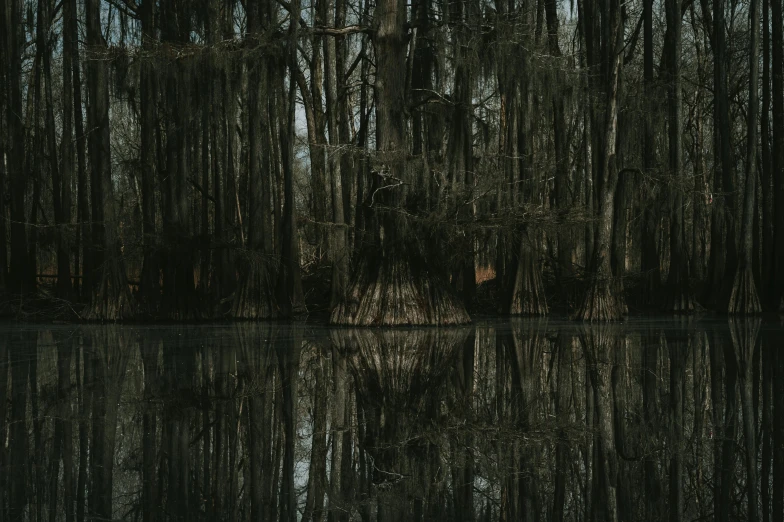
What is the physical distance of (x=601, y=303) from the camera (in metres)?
14.5

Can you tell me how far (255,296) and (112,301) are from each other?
6.82 ft

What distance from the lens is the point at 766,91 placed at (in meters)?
20.0

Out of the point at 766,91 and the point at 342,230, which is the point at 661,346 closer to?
the point at 342,230

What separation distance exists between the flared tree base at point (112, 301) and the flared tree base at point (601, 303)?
661cm

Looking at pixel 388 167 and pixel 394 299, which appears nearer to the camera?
pixel 388 167

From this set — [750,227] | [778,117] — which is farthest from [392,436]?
[778,117]

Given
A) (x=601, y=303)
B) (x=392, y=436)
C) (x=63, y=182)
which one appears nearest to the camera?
(x=392, y=436)

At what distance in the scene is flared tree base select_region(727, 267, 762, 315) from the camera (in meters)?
16.4

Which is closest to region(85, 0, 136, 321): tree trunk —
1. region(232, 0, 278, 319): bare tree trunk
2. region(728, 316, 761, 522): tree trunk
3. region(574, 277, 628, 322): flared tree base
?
region(232, 0, 278, 319): bare tree trunk

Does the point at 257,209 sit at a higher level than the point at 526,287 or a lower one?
higher

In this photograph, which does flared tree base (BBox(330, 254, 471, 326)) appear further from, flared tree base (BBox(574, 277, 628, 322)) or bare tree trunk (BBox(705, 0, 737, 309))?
bare tree trunk (BBox(705, 0, 737, 309))

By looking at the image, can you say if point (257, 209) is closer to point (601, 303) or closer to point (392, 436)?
point (601, 303)

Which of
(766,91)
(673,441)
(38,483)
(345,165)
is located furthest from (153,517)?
(766,91)

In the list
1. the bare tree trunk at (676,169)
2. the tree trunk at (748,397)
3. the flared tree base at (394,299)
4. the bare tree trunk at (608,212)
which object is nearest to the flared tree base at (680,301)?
the bare tree trunk at (676,169)
